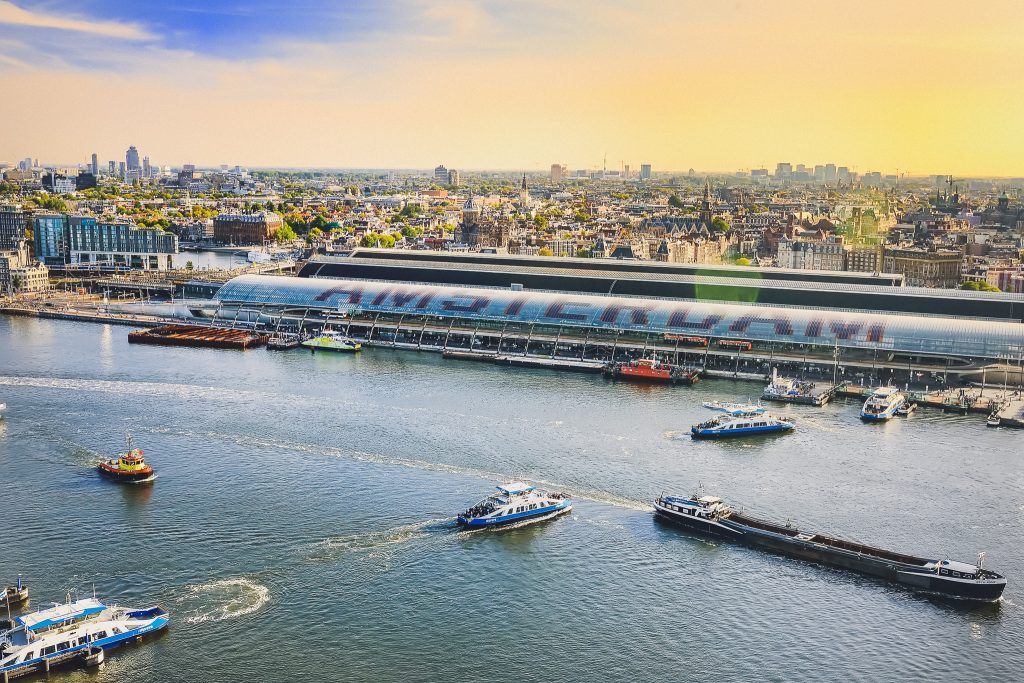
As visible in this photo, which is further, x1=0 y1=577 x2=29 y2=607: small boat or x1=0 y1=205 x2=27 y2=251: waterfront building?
x1=0 y1=205 x2=27 y2=251: waterfront building

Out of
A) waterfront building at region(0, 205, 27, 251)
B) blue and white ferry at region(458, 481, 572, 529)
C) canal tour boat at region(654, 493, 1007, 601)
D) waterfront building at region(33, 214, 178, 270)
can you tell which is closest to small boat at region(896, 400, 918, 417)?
canal tour boat at region(654, 493, 1007, 601)

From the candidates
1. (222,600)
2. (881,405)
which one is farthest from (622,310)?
(222,600)

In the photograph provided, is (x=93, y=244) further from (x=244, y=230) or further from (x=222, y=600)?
(x=222, y=600)

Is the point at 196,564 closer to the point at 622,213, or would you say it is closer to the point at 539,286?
the point at 539,286

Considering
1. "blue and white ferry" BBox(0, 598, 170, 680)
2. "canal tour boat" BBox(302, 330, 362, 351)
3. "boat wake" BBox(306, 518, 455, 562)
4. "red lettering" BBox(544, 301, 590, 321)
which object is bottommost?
"blue and white ferry" BBox(0, 598, 170, 680)

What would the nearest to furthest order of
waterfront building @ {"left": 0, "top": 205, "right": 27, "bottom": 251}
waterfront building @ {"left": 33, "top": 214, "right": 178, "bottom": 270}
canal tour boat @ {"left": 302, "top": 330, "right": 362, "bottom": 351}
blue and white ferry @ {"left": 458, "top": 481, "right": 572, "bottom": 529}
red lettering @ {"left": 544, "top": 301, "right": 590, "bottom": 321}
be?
blue and white ferry @ {"left": 458, "top": 481, "right": 572, "bottom": 529}
red lettering @ {"left": 544, "top": 301, "right": 590, "bottom": 321}
canal tour boat @ {"left": 302, "top": 330, "right": 362, "bottom": 351}
waterfront building @ {"left": 33, "top": 214, "right": 178, "bottom": 270}
waterfront building @ {"left": 0, "top": 205, "right": 27, "bottom": 251}

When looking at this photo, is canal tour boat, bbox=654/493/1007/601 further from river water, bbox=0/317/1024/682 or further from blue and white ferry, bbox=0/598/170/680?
blue and white ferry, bbox=0/598/170/680

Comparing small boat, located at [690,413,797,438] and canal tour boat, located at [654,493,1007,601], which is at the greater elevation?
small boat, located at [690,413,797,438]
